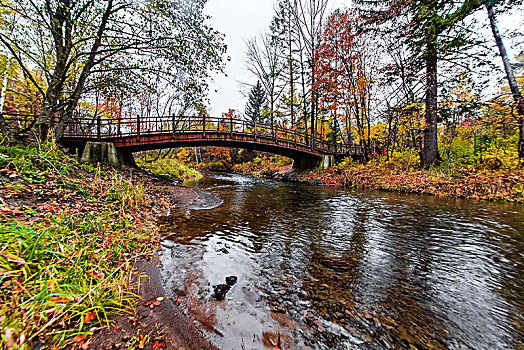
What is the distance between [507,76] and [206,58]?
1350 centimetres

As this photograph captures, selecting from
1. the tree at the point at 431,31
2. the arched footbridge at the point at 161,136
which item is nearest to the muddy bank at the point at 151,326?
the arched footbridge at the point at 161,136

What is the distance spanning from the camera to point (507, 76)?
8.93 m

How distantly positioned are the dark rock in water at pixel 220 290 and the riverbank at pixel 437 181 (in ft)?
35.7

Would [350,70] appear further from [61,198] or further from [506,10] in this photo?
[61,198]

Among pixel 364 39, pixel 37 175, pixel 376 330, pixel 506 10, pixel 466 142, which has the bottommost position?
pixel 376 330

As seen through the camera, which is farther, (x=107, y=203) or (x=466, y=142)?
(x=466, y=142)

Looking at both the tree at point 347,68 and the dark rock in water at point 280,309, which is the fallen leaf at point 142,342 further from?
the tree at point 347,68

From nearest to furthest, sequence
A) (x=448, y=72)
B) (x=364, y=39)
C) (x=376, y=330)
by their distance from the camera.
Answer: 1. (x=376, y=330)
2. (x=448, y=72)
3. (x=364, y=39)

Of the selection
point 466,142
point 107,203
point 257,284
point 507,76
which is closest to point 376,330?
point 257,284

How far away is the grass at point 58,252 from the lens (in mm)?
1394

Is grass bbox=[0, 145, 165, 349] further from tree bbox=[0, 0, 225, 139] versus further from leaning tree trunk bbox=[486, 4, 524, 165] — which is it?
leaning tree trunk bbox=[486, 4, 524, 165]

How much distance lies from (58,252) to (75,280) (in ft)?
1.46

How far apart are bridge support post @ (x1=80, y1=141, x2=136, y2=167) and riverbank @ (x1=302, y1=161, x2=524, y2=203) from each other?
1245 cm

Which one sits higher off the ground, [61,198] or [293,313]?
[61,198]
